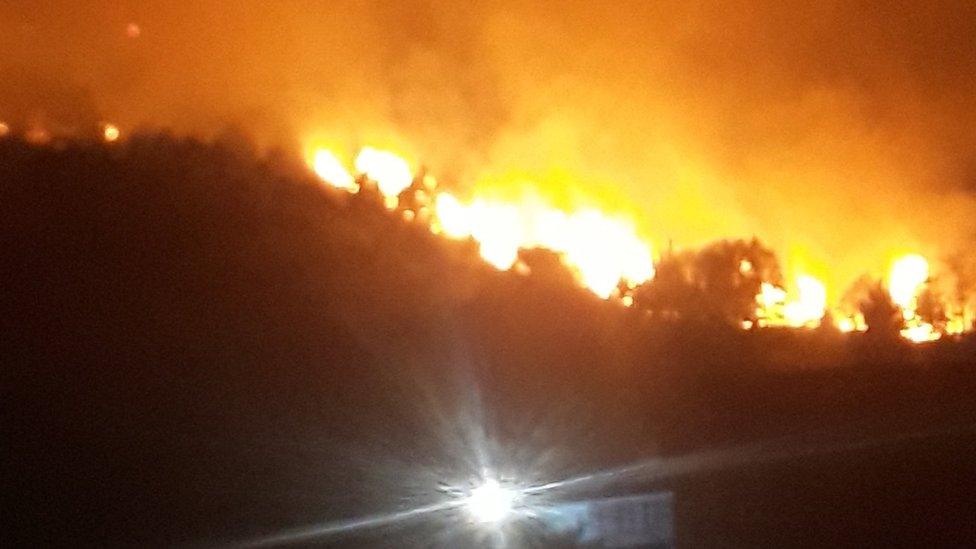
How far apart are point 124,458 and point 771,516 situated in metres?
6.52

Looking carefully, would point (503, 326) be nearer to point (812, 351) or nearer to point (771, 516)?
point (771, 516)

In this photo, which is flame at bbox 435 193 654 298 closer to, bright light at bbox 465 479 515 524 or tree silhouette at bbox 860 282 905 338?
tree silhouette at bbox 860 282 905 338

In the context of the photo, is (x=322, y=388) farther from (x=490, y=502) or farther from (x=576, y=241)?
(x=576, y=241)

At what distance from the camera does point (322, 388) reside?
13.1 meters

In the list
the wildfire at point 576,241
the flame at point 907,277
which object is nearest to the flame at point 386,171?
the wildfire at point 576,241

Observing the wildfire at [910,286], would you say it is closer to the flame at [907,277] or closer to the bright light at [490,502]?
the flame at [907,277]

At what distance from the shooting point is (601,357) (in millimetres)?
15922

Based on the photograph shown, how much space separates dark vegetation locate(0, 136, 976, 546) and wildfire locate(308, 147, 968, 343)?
1.36 m

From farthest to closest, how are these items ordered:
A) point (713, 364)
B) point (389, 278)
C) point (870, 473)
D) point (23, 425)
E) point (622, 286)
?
point (622, 286)
point (713, 364)
point (389, 278)
point (870, 473)
point (23, 425)

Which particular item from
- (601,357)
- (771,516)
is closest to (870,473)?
(771,516)

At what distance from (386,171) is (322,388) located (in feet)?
22.6

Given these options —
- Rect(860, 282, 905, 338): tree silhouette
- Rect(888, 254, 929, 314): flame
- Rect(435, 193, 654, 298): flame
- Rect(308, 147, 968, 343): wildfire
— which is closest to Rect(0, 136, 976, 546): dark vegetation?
Rect(308, 147, 968, 343): wildfire

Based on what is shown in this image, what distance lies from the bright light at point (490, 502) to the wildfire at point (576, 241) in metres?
5.69

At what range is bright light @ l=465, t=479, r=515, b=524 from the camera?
1213cm
